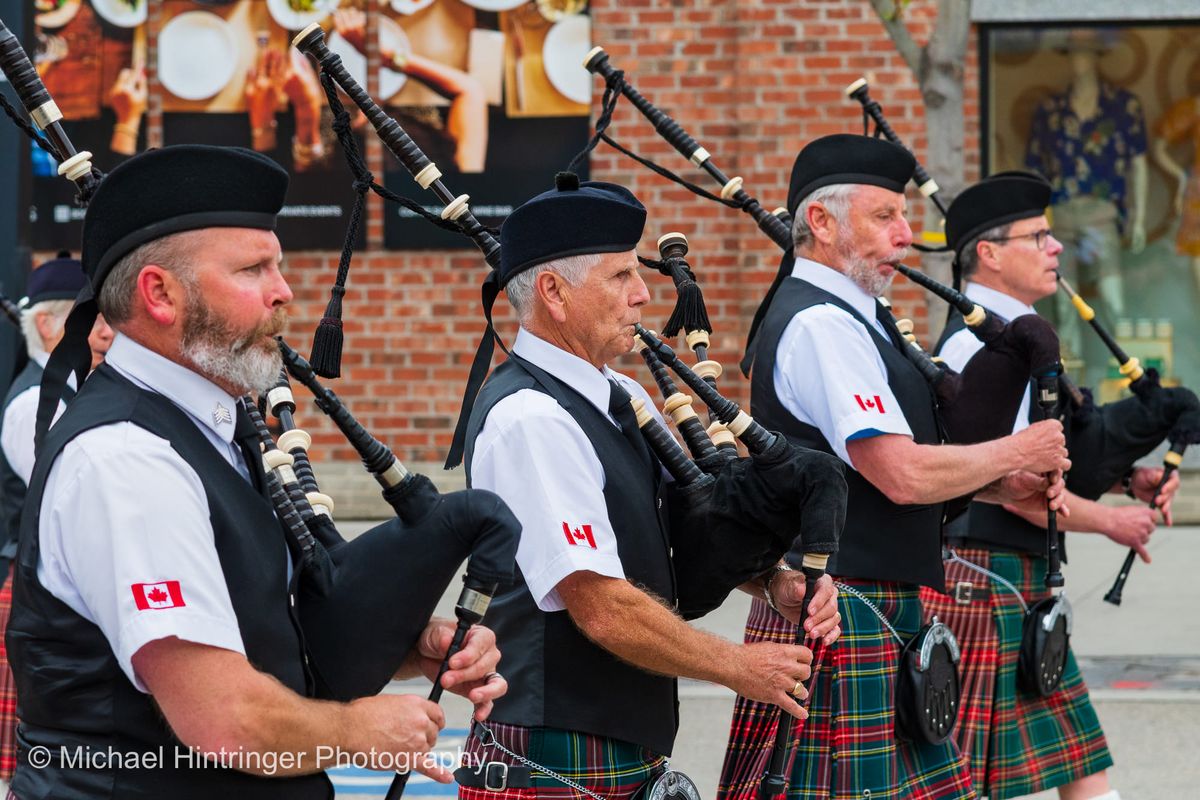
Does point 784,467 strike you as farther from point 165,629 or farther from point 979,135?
point 979,135

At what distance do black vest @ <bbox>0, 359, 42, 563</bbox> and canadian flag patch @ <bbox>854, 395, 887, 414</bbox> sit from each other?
257cm

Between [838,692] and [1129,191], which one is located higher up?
[1129,191]

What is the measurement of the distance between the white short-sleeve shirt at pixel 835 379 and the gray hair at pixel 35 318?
8.46ft

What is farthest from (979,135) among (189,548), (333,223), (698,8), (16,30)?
(189,548)

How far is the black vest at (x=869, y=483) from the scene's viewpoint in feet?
13.2

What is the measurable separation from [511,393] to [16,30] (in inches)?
143

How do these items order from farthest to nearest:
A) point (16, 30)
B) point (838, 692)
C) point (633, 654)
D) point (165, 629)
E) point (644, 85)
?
1. point (644, 85)
2. point (16, 30)
3. point (838, 692)
4. point (633, 654)
5. point (165, 629)

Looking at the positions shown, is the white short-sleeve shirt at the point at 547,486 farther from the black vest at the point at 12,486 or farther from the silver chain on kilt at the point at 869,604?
the black vest at the point at 12,486

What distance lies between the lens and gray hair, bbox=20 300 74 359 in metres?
5.56

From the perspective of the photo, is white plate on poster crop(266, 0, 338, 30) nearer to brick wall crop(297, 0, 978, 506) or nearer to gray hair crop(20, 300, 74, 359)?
brick wall crop(297, 0, 978, 506)

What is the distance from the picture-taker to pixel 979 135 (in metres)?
9.97

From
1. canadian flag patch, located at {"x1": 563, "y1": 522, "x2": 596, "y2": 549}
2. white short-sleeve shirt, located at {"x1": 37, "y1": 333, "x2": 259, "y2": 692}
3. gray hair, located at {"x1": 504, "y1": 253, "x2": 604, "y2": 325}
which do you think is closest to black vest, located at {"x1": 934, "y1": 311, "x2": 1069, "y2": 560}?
gray hair, located at {"x1": 504, "y1": 253, "x2": 604, "y2": 325}

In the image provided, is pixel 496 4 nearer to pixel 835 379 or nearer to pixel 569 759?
pixel 835 379

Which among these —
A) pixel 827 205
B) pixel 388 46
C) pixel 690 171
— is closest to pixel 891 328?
pixel 827 205
